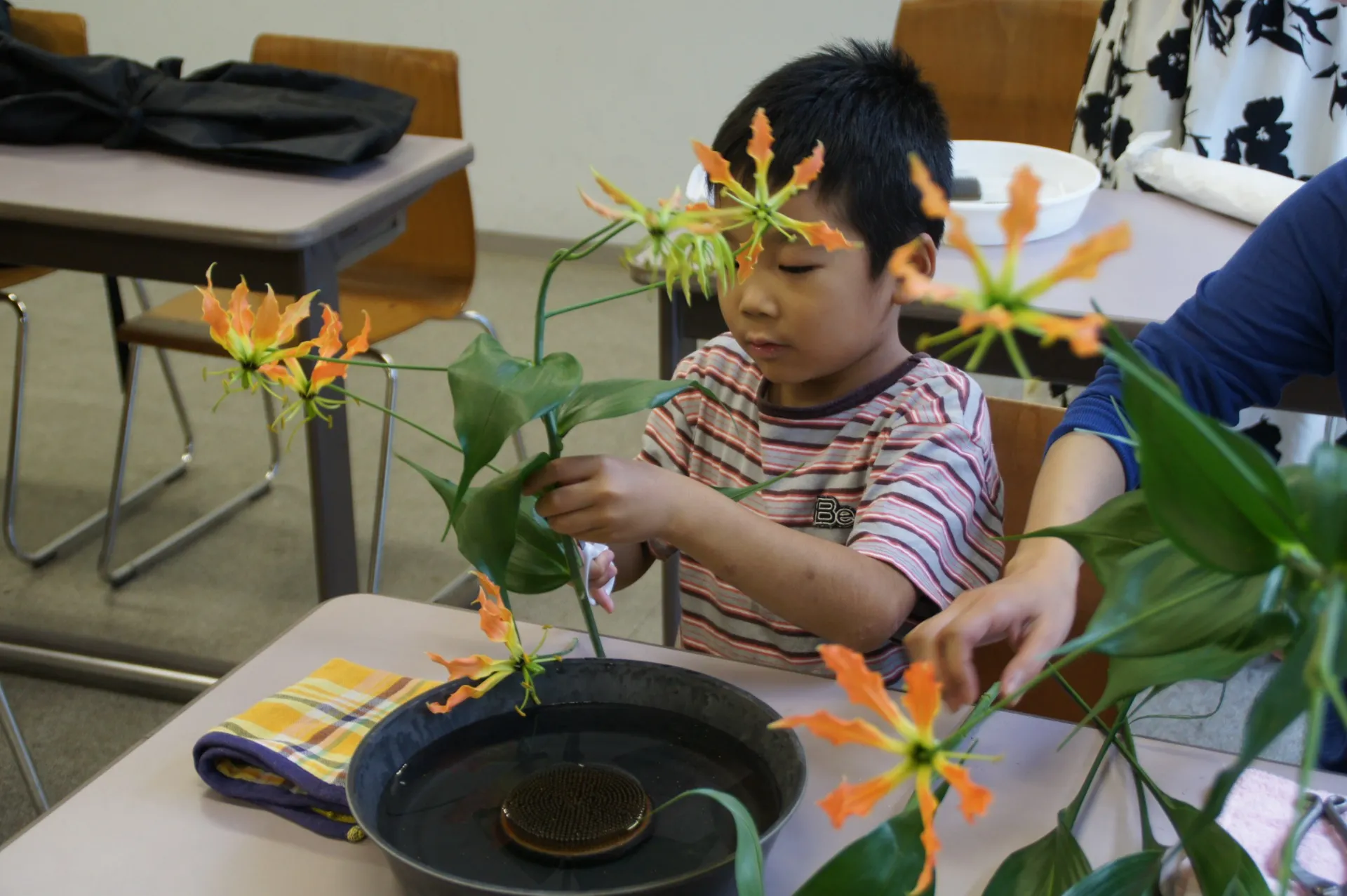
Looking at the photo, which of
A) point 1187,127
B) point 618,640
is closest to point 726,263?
point 618,640

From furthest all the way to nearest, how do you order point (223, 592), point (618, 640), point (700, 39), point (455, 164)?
point (700, 39), point (223, 592), point (455, 164), point (618, 640)

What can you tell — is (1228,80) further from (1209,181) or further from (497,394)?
(497,394)

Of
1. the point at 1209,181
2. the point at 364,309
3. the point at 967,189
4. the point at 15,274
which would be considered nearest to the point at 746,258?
the point at 967,189

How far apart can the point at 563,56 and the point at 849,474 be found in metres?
2.92

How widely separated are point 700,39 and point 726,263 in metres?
3.20

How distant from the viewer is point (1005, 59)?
2133 millimetres

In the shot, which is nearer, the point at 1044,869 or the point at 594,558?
the point at 1044,869

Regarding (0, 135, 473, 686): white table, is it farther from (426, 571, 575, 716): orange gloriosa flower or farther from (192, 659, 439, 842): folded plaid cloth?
(426, 571, 575, 716): orange gloriosa flower

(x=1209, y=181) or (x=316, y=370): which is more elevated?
(x=316, y=370)

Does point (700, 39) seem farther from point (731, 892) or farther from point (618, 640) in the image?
point (731, 892)

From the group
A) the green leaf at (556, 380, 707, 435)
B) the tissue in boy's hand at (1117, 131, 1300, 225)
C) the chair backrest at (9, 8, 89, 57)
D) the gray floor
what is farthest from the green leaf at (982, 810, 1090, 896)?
the chair backrest at (9, 8, 89, 57)

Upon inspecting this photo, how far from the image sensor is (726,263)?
1.66 ft

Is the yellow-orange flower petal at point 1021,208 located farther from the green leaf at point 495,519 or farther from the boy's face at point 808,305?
the boy's face at point 808,305

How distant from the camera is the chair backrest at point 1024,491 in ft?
3.66
